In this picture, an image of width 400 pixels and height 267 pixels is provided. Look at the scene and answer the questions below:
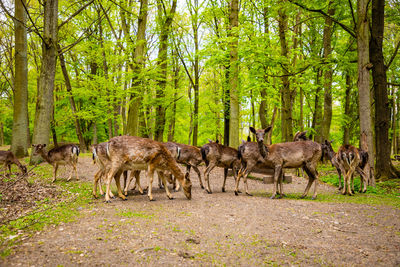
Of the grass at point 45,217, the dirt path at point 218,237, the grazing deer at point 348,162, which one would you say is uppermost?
the grazing deer at point 348,162

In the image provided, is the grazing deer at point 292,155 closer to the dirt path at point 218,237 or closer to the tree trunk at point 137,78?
the dirt path at point 218,237

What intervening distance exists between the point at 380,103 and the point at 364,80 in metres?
2.22

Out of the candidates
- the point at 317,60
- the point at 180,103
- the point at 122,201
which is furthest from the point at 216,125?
the point at 122,201

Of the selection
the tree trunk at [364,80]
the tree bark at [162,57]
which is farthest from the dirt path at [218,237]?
the tree bark at [162,57]

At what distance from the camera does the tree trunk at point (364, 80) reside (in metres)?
10.0

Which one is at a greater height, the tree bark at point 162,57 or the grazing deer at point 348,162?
the tree bark at point 162,57

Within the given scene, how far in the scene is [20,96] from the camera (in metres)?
14.9

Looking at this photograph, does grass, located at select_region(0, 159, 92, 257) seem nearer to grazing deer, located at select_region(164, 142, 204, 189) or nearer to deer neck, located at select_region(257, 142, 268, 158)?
grazing deer, located at select_region(164, 142, 204, 189)

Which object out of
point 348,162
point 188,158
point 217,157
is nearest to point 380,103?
point 348,162

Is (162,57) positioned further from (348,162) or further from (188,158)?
(348,162)

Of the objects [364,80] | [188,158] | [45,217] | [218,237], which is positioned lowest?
[218,237]

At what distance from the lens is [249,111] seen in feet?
104

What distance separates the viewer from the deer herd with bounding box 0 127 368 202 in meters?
7.27

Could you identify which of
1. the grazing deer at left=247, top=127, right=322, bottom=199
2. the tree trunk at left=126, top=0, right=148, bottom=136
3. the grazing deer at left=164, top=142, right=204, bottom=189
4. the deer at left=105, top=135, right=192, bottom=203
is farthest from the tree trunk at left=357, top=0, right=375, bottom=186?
the tree trunk at left=126, top=0, right=148, bottom=136
